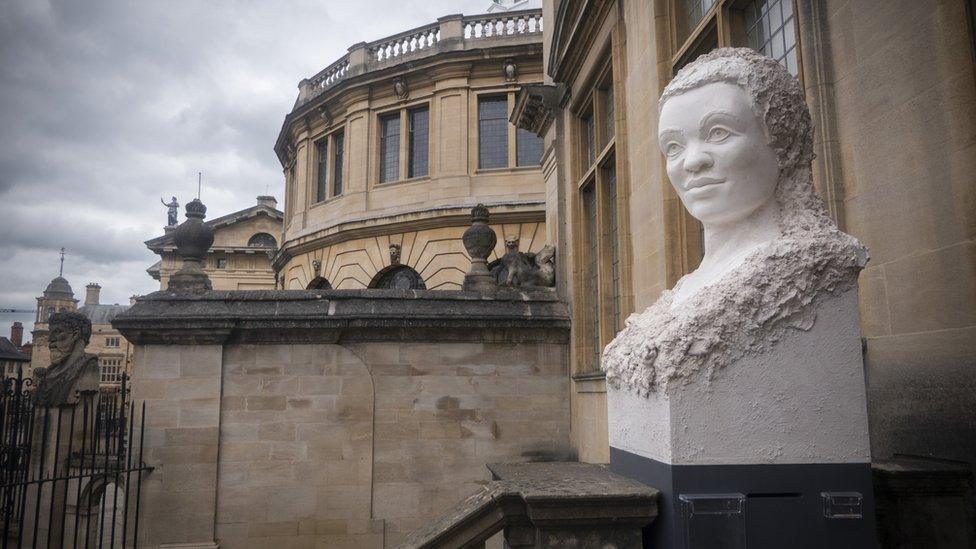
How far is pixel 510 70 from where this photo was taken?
69.9 ft

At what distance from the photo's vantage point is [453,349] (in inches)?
359

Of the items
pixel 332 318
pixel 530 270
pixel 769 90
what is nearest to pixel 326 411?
pixel 332 318

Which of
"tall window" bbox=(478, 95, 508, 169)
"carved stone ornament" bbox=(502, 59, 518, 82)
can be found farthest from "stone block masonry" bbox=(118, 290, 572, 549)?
"carved stone ornament" bbox=(502, 59, 518, 82)

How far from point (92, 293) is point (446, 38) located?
69.9 metres

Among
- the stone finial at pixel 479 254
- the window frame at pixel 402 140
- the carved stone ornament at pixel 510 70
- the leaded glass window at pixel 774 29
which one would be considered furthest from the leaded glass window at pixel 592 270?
the window frame at pixel 402 140

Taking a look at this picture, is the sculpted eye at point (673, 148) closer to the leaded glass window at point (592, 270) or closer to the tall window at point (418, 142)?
the leaded glass window at point (592, 270)

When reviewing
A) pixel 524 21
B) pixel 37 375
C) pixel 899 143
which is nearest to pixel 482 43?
pixel 524 21

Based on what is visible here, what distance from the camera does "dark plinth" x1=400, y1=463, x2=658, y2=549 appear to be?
101 inches

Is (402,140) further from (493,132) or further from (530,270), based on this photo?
(530,270)

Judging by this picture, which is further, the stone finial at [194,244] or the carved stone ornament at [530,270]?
the carved stone ornament at [530,270]

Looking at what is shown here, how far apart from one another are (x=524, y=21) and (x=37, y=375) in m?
18.3

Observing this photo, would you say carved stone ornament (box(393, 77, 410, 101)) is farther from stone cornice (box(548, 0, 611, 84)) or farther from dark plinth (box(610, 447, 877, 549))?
dark plinth (box(610, 447, 877, 549))

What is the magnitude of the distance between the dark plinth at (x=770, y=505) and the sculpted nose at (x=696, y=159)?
3.74 feet

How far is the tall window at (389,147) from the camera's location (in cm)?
2309
